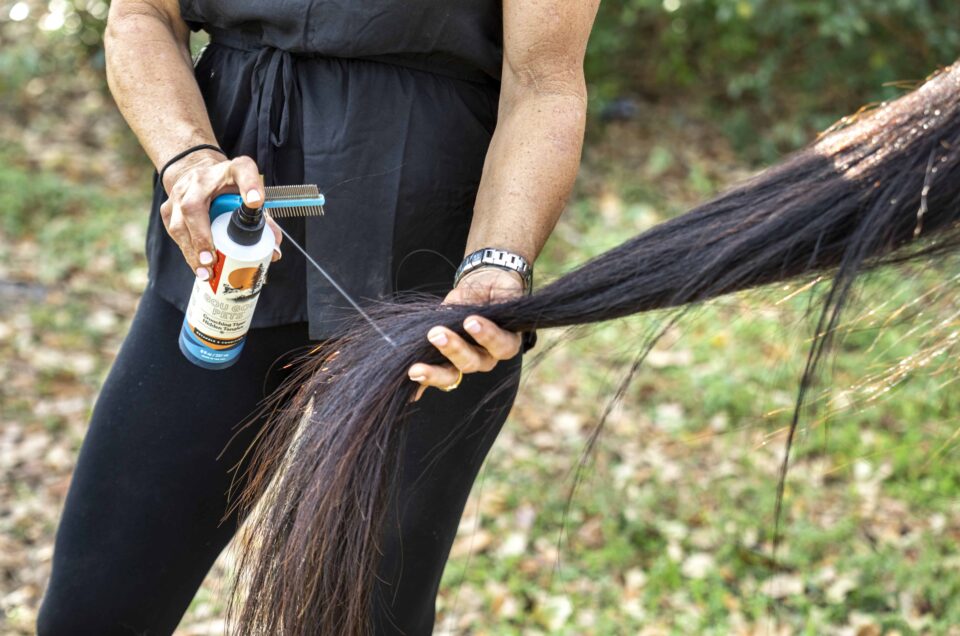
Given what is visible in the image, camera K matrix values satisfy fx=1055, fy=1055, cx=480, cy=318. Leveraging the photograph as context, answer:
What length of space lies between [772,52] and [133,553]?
208 inches

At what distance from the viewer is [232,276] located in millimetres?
1521

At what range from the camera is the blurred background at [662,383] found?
3.26m

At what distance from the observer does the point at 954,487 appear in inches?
149

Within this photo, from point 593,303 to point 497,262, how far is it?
21 centimetres

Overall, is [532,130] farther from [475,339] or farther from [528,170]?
[475,339]

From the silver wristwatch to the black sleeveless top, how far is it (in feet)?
0.49

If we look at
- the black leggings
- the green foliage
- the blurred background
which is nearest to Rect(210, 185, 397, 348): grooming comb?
the black leggings

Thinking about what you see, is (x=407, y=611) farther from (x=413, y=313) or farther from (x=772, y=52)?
(x=772, y=52)

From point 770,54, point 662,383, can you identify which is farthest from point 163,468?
point 770,54

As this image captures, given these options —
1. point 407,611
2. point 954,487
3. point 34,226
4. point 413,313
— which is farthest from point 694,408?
point 34,226

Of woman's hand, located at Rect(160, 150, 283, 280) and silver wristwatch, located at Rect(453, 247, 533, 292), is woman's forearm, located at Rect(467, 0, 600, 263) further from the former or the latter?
woman's hand, located at Rect(160, 150, 283, 280)

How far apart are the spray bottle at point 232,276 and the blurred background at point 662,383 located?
46 centimetres

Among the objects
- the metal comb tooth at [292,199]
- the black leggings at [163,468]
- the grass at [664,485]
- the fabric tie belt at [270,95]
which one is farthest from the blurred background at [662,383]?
the fabric tie belt at [270,95]

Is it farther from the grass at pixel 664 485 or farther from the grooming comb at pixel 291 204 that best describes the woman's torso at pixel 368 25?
the grass at pixel 664 485
